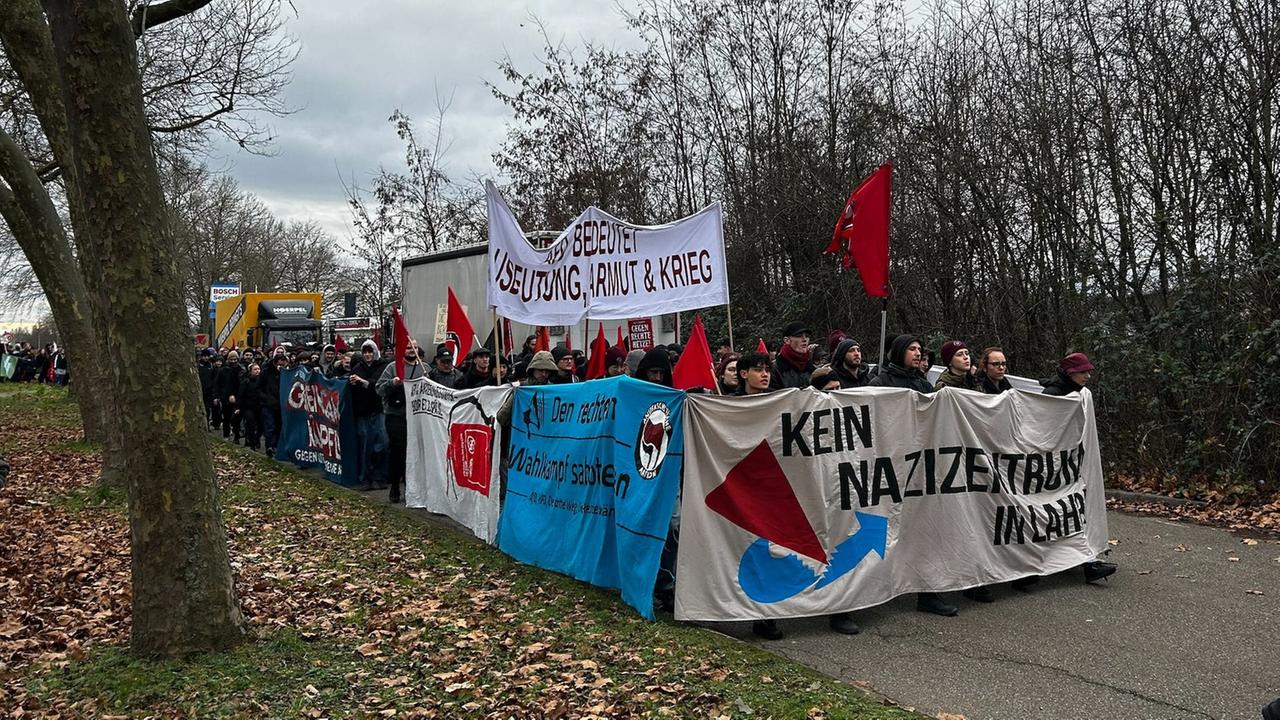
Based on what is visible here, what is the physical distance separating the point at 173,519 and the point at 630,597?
3.10 m

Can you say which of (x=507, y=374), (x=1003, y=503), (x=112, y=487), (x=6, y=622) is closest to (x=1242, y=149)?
(x=1003, y=503)

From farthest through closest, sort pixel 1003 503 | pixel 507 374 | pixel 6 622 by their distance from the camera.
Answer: pixel 507 374, pixel 1003 503, pixel 6 622

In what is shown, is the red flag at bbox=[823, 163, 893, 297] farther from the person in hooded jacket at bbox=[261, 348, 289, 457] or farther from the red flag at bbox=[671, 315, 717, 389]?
the person in hooded jacket at bbox=[261, 348, 289, 457]

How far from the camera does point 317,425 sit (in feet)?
50.2

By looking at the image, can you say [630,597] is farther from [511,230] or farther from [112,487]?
[112,487]

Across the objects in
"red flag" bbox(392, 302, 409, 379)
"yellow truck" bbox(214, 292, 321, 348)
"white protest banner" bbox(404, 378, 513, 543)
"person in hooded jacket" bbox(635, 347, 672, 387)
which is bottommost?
"white protest banner" bbox(404, 378, 513, 543)

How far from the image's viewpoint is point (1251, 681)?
17.9 ft

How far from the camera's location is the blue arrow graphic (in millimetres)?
6574

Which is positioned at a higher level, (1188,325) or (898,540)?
(1188,325)

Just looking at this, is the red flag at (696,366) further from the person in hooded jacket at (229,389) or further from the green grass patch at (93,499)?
the person in hooded jacket at (229,389)

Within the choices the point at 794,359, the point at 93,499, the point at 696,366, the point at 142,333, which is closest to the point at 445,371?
the point at 93,499

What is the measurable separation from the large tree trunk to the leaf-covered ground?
0.38 metres

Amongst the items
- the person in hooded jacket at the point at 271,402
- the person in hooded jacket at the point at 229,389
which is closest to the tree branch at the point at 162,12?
the person in hooded jacket at the point at 271,402

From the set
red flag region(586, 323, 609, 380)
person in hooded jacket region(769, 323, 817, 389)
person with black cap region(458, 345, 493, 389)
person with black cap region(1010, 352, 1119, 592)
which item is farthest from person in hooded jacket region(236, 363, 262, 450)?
person with black cap region(1010, 352, 1119, 592)
